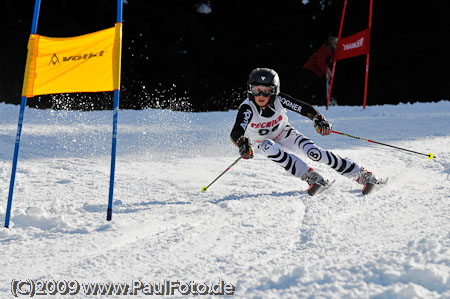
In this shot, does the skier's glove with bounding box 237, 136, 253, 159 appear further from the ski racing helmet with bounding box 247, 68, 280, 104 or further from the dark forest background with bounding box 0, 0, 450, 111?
the dark forest background with bounding box 0, 0, 450, 111

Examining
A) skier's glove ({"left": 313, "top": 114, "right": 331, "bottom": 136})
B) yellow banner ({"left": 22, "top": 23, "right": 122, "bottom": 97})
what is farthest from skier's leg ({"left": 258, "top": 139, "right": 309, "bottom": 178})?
yellow banner ({"left": 22, "top": 23, "right": 122, "bottom": 97})

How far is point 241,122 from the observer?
4410 mm

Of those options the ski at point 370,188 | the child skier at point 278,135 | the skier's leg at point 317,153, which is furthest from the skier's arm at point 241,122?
the ski at point 370,188

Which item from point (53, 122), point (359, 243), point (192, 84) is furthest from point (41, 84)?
point (192, 84)

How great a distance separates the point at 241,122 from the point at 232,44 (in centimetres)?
1212

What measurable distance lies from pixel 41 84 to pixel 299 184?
2570 mm

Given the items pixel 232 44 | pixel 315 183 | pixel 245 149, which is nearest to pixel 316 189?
pixel 315 183

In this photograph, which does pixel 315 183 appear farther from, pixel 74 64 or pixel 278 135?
pixel 74 64

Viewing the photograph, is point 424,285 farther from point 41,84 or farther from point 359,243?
point 41,84

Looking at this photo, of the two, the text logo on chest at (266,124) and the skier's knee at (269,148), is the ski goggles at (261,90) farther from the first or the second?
the skier's knee at (269,148)

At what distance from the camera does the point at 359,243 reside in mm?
2779

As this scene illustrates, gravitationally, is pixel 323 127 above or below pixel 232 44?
below

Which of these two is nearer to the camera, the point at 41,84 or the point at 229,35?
the point at 41,84

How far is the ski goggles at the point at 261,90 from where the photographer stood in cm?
451
